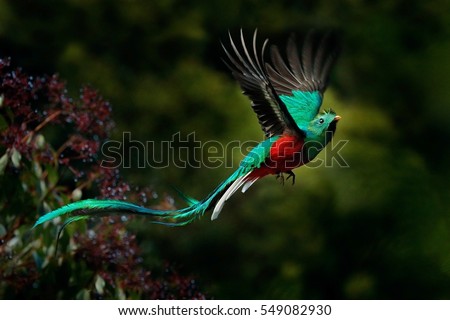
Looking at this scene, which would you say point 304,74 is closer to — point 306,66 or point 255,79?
point 306,66

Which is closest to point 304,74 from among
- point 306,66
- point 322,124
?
point 306,66

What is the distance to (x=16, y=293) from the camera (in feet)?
6.25

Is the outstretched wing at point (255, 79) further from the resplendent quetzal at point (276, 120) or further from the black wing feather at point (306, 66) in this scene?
the black wing feather at point (306, 66)

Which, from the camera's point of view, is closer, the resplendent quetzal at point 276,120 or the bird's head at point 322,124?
the resplendent quetzal at point 276,120

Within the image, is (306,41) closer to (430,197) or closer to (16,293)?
(16,293)

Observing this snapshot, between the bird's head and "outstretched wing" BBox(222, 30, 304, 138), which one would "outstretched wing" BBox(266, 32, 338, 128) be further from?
"outstretched wing" BBox(222, 30, 304, 138)

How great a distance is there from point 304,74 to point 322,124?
0.18m

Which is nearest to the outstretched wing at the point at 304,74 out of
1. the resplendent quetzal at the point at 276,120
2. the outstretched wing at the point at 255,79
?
the resplendent quetzal at the point at 276,120

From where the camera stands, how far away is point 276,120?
1560mm

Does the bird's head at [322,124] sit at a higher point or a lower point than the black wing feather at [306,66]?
lower

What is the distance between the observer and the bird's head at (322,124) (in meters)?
1.62
